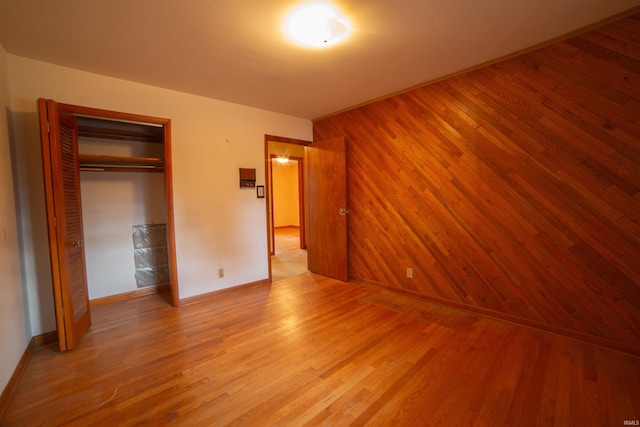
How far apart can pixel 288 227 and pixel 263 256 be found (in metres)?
6.35

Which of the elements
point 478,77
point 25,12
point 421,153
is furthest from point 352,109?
point 25,12

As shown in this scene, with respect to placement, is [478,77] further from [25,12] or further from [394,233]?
[25,12]

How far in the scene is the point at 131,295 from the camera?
3404 millimetres

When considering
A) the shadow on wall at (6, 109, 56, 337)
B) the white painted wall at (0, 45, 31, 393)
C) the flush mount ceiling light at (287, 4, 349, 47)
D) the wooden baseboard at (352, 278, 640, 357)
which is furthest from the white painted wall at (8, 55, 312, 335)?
the wooden baseboard at (352, 278, 640, 357)

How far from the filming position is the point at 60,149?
220 centimetres

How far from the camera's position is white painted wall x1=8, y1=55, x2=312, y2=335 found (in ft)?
7.67

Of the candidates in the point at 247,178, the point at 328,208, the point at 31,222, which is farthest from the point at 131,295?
the point at 328,208

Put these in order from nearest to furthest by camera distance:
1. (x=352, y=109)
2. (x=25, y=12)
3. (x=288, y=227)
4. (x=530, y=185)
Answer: (x=25, y=12), (x=530, y=185), (x=352, y=109), (x=288, y=227)

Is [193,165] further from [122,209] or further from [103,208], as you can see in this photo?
[103,208]

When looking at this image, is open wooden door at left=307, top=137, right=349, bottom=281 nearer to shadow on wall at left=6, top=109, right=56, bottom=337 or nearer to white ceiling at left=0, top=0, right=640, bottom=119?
white ceiling at left=0, top=0, right=640, bottom=119

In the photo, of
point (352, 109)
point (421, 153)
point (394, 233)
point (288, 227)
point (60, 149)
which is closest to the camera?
point (60, 149)

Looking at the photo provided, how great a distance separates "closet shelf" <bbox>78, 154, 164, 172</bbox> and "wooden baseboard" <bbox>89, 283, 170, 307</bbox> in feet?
5.20

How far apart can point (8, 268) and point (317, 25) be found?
2882 millimetres

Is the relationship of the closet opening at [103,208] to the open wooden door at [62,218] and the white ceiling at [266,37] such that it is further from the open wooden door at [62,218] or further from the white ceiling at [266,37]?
the white ceiling at [266,37]
